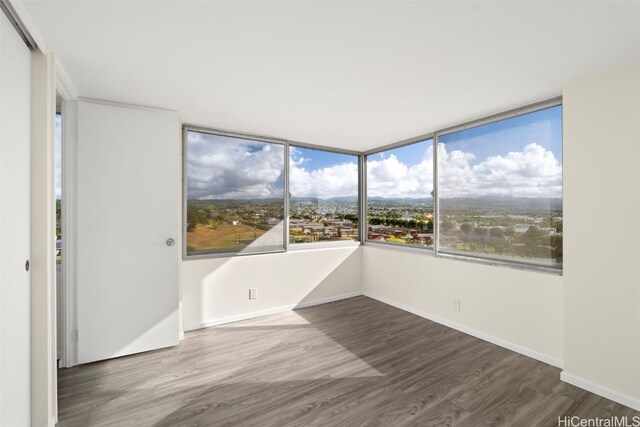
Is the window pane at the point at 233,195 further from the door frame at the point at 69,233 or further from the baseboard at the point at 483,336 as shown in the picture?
the baseboard at the point at 483,336

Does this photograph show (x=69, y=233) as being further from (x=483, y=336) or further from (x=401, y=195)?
(x=483, y=336)

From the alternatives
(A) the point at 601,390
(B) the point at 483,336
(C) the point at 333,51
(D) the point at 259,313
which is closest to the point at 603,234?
(A) the point at 601,390

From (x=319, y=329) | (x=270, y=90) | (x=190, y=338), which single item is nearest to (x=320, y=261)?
(x=319, y=329)

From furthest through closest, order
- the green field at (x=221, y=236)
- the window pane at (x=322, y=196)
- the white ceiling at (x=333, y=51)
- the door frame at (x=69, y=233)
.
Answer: the window pane at (x=322, y=196), the green field at (x=221, y=236), the door frame at (x=69, y=233), the white ceiling at (x=333, y=51)

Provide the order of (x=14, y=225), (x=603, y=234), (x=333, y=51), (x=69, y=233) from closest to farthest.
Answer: (x=14, y=225)
(x=333, y=51)
(x=603, y=234)
(x=69, y=233)

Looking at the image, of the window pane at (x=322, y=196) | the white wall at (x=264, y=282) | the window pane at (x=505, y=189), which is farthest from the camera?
the window pane at (x=322, y=196)

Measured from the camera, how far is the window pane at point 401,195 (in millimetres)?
3936

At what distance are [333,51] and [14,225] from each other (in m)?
2.01

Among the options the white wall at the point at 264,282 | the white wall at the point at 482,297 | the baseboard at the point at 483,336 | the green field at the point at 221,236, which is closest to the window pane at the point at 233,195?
the green field at the point at 221,236

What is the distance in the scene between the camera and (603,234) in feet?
7.14

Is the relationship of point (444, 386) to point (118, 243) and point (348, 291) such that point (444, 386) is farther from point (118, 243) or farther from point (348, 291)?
point (118, 243)

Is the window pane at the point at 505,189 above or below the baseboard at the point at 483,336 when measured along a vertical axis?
above

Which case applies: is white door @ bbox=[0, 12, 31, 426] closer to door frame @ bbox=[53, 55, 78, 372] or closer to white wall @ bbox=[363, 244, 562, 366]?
door frame @ bbox=[53, 55, 78, 372]

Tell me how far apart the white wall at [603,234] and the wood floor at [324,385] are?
0.26m
